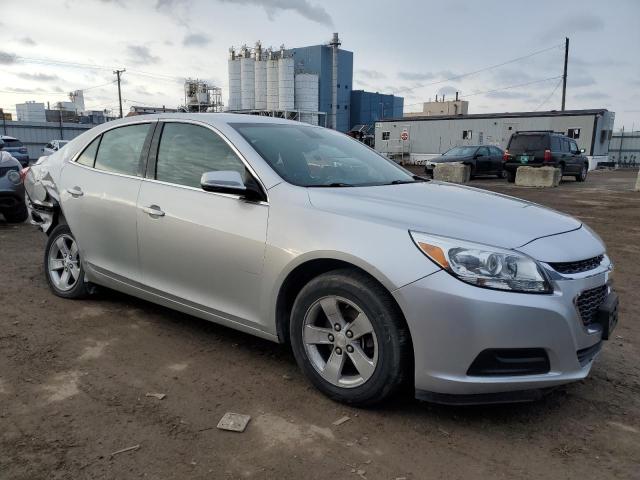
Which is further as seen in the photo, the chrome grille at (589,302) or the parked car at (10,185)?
the parked car at (10,185)

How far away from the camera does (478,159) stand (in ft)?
71.7

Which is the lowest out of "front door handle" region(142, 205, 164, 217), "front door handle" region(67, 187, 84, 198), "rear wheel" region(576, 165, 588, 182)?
"rear wheel" region(576, 165, 588, 182)

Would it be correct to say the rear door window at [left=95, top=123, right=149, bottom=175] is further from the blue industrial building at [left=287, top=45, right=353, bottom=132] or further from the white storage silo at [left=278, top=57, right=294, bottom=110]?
the blue industrial building at [left=287, top=45, right=353, bottom=132]

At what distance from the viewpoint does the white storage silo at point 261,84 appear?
47.5 meters

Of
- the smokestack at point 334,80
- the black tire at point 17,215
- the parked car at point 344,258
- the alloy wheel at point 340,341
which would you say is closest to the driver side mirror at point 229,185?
the parked car at point 344,258

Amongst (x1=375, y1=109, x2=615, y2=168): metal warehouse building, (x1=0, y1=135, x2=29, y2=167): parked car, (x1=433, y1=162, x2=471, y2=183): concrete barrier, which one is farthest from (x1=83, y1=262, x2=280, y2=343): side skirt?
(x1=375, y1=109, x2=615, y2=168): metal warehouse building

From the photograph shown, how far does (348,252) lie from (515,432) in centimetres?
127

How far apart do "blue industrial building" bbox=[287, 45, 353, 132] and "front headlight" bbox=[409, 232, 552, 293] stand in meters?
48.1

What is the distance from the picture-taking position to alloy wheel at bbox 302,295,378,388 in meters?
2.86

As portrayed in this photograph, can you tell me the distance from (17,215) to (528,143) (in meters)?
17.0

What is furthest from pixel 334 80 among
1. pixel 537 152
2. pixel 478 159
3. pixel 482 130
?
pixel 537 152

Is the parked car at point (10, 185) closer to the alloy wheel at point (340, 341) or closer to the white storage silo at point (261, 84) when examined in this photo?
the alloy wheel at point (340, 341)

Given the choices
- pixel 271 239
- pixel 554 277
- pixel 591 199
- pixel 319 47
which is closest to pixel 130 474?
pixel 271 239

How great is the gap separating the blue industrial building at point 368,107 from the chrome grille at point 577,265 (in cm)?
5151
